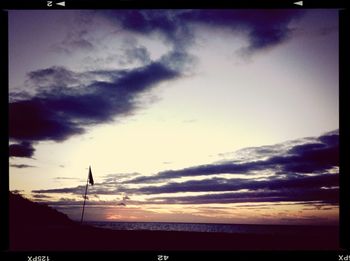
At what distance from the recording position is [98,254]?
16.4ft

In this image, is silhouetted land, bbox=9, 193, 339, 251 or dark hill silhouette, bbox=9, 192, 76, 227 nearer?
silhouetted land, bbox=9, 193, 339, 251

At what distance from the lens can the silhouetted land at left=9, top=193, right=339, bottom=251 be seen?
206 inches

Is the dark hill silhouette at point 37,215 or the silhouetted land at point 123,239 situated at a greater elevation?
the silhouetted land at point 123,239

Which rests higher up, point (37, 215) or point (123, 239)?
point (123, 239)

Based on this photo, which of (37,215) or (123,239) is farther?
(37,215)

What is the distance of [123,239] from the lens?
1563 cm

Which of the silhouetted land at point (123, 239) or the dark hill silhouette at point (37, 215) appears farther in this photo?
the dark hill silhouette at point (37, 215)

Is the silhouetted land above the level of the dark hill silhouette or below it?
above

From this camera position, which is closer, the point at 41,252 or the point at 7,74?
the point at 41,252

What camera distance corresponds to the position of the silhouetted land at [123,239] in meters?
5.23
